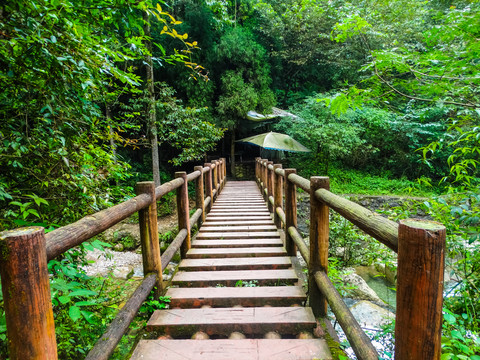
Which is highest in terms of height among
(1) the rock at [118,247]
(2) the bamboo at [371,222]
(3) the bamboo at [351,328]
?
(2) the bamboo at [371,222]

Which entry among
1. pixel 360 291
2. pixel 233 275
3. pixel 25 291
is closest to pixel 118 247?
pixel 233 275

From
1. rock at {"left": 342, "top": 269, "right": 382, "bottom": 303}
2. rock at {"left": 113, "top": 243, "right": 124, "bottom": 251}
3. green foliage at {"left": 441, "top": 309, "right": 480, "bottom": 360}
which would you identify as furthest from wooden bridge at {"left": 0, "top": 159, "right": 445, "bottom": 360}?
rock at {"left": 113, "top": 243, "right": 124, "bottom": 251}

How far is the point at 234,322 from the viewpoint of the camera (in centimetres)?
171

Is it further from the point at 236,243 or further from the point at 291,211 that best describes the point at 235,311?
the point at 236,243

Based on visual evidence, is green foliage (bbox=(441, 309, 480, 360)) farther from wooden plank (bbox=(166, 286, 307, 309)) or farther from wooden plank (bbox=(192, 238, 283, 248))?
wooden plank (bbox=(192, 238, 283, 248))

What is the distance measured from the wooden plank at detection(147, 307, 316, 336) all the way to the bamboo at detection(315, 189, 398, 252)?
851 mm

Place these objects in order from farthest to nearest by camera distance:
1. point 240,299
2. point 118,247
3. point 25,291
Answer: point 118,247 < point 240,299 < point 25,291

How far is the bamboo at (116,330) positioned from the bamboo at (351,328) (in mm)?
1080

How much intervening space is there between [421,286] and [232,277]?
184 centimetres

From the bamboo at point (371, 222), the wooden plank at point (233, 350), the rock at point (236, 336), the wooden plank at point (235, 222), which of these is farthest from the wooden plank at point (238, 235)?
the bamboo at point (371, 222)

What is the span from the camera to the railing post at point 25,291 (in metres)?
0.70

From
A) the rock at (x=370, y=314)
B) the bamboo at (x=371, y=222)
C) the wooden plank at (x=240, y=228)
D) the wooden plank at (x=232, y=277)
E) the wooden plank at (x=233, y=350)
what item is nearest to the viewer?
the bamboo at (x=371, y=222)

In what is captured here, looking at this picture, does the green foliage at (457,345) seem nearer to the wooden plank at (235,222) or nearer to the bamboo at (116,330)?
the bamboo at (116,330)

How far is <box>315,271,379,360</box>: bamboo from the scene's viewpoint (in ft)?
3.47
